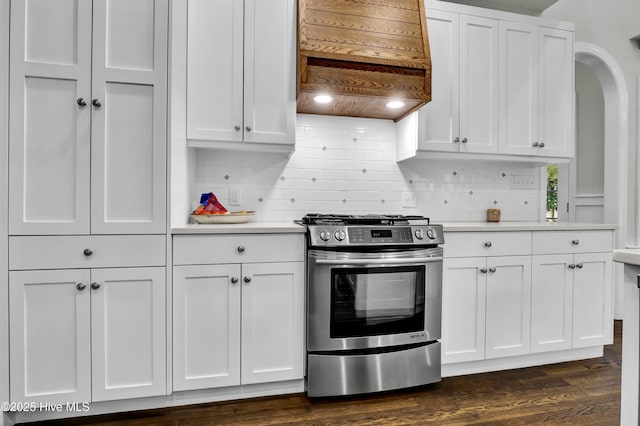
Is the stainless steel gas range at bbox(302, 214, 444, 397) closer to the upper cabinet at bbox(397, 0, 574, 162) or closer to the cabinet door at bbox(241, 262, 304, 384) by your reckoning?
the cabinet door at bbox(241, 262, 304, 384)

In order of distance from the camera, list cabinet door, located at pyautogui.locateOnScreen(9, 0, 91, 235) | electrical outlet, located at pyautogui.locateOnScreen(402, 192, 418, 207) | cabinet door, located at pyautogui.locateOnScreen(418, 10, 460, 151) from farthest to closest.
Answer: electrical outlet, located at pyautogui.locateOnScreen(402, 192, 418, 207)
cabinet door, located at pyautogui.locateOnScreen(418, 10, 460, 151)
cabinet door, located at pyautogui.locateOnScreen(9, 0, 91, 235)

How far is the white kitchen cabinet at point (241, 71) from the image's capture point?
2201 millimetres

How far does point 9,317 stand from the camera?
171 centimetres

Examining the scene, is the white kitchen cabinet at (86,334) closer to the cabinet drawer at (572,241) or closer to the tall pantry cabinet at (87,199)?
the tall pantry cabinet at (87,199)

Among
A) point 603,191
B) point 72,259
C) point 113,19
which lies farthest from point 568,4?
point 72,259

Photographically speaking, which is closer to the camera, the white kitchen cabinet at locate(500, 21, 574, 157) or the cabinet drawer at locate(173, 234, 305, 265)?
the cabinet drawer at locate(173, 234, 305, 265)

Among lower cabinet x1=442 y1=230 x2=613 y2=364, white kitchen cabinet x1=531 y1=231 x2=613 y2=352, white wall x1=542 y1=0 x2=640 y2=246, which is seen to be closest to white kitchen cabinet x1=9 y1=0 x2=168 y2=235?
lower cabinet x1=442 y1=230 x2=613 y2=364

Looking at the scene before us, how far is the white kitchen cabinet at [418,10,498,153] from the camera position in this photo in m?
2.59

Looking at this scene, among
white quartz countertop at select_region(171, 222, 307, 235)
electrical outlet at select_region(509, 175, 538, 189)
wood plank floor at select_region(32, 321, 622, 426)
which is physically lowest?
wood plank floor at select_region(32, 321, 622, 426)

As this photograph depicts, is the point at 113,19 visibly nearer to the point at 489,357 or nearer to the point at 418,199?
the point at 418,199

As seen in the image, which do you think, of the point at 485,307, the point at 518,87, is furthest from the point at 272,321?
the point at 518,87

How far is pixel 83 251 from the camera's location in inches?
69.9

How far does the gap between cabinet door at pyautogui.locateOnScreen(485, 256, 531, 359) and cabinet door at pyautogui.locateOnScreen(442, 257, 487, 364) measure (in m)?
0.06

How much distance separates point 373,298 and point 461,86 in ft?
5.44
